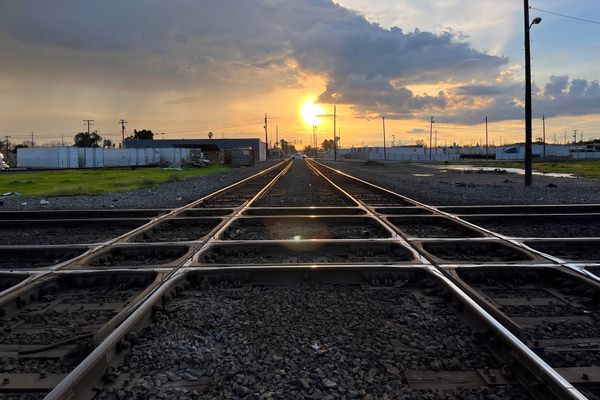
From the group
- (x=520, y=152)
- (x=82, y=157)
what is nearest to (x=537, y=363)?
(x=82, y=157)

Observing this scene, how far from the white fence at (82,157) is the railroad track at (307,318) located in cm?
6031

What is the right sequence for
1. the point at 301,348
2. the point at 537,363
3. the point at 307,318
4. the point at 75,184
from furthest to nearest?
the point at 75,184 → the point at 307,318 → the point at 301,348 → the point at 537,363

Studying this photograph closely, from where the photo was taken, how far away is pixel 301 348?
4020 millimetres

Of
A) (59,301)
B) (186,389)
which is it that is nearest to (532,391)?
(186,389)

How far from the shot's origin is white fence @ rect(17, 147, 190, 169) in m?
68.1

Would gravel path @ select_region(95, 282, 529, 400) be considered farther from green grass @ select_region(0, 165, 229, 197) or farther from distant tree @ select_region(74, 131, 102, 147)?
distant tree @ select_region(74, 131, 102, 147)

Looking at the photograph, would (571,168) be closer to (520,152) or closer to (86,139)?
(520,152)

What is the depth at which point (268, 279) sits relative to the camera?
6.11m

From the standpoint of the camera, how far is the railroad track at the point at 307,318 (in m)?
3.38

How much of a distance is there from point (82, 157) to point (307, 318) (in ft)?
238

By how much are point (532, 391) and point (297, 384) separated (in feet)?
5.20

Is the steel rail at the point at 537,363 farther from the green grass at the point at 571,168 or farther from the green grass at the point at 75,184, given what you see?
the green grass at the point at 571,168

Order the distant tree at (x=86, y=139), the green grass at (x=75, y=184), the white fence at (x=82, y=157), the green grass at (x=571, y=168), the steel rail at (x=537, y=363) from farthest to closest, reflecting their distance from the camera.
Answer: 1. the distant tree at (x=86, y=139)
2. the white fence at (x=82, y=157)
3. the green grass at (x=571, y=168)
4. the green grass at (x=75, y=184)
5. the steel rail at (x=537, y=363)

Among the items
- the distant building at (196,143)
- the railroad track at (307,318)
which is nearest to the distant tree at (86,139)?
the distant building at (196,143)
